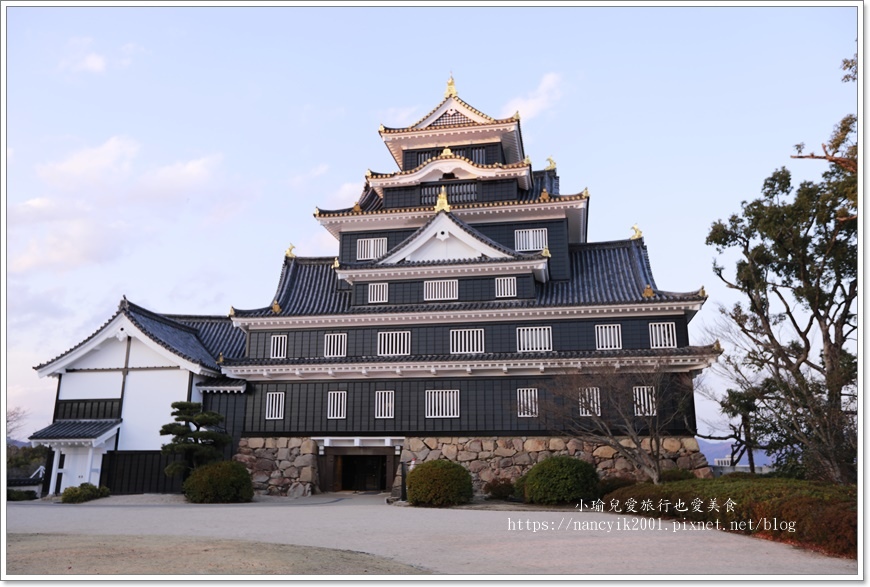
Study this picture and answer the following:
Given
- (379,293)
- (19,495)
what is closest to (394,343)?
(379,293)

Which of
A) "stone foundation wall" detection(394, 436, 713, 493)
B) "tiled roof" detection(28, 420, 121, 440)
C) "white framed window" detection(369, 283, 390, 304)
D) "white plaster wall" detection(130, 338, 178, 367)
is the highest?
"white framed window" detection(369, 283, 390, 304)

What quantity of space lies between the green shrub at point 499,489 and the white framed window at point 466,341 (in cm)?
547

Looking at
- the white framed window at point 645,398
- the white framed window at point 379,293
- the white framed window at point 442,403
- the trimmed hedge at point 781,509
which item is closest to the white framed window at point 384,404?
the white framed window at point 442,403

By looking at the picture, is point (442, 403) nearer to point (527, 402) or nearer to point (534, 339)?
point (527, 402)

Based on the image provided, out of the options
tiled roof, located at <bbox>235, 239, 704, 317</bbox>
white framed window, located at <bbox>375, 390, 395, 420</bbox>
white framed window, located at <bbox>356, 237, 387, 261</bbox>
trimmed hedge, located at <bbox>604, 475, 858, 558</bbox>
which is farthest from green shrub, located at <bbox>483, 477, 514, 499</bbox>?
white framed window, located at <bbox>356, 237, 387, 261</bbox>

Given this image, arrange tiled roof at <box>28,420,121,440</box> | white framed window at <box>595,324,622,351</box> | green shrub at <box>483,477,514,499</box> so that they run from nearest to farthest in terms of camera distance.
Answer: green shrub at <box>483,477,514,499</box> < tiled roof at <box>28,420,121,440</box> < white framed window at <box>595,324,622,351</box>

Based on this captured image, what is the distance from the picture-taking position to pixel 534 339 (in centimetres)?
2694

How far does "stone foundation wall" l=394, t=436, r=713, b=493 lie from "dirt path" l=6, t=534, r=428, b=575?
47.7 feet

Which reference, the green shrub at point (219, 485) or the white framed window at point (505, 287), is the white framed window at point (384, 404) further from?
the white framed window at point (505, 287)

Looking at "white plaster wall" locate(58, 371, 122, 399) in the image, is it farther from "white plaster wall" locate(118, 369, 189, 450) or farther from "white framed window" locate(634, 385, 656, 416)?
"white framed window" locate(634, 385, 656, 416)

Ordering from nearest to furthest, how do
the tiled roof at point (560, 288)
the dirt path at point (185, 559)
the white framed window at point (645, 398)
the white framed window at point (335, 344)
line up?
the dirt path at point (185, 559), the white framed window at point (645, 398), the tiled roof at point (560, 288), the white framed window at point (335, 344)

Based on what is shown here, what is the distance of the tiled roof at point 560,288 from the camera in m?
27.0

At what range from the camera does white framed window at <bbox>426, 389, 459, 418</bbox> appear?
87.6ft
